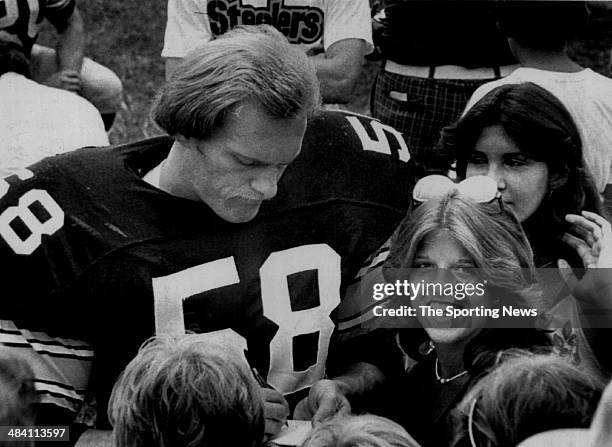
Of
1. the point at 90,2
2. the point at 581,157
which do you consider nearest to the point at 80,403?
the point at 581,157

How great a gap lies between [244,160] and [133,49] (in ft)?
4.81

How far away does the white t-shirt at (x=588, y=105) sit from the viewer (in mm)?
1400

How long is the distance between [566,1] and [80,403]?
0.74 m

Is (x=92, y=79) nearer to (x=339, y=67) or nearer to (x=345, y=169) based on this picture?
(x=339, y=67)

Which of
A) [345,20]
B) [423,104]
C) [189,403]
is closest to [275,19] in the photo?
[345,20]

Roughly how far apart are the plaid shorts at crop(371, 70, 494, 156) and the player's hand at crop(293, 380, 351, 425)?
605 millimetres

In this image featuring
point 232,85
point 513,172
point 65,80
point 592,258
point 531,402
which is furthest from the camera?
point 65,80

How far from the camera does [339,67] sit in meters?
1.64

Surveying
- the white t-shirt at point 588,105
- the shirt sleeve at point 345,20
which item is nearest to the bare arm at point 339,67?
the shirt sleeve at point 345,20

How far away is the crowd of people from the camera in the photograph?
38.1 inches

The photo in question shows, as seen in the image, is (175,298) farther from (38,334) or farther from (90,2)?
(90,2)

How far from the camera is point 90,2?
7.72 feet

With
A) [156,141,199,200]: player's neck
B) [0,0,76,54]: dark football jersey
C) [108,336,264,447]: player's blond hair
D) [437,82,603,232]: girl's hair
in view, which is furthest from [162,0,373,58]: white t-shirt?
[108,336,264,447]: player's blond hair

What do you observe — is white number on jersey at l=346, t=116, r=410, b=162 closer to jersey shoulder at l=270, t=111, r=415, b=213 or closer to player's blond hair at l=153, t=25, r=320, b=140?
jersey shoulder at l=270, t=111, r=415, b=213
